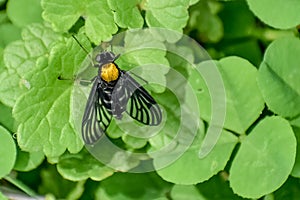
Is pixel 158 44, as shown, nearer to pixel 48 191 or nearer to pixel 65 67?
pixel 65 67

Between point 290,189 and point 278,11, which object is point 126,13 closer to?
point 278,11

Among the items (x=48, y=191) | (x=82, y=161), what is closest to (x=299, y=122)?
(x=82, y=161)

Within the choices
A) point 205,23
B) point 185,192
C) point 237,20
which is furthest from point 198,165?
point 237,20

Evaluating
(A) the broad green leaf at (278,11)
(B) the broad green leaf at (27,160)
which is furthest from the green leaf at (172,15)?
(B) the broad green leaf at (27,160)

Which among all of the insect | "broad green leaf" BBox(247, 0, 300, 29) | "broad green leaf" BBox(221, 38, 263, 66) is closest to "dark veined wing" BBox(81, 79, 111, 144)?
the insect

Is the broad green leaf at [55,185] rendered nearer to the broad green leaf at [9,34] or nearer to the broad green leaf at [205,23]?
the broad green leaf at [9,34]

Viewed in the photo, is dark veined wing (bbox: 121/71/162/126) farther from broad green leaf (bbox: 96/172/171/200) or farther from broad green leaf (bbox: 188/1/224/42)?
broad green leaf (bbox: 188/1/224/42)

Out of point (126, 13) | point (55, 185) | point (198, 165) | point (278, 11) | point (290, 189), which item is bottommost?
point (290, 189)
